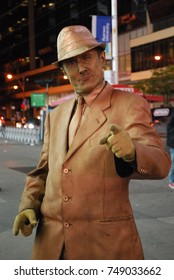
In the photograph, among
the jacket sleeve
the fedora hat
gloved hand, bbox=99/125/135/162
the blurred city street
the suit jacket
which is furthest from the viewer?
the blurred city street

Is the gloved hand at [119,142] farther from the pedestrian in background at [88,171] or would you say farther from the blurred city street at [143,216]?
the blurred city street at [143,216]

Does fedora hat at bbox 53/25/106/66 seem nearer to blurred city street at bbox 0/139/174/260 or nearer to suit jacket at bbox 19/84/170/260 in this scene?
suit jacket at bbox 19/84/170/260

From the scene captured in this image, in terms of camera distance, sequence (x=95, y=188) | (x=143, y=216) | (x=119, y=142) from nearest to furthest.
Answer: (x=119, y=142) → (x=95, y=188) → (x=143, y=216)

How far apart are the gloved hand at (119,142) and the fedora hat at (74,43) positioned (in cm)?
59

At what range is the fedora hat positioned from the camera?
7.55 feet

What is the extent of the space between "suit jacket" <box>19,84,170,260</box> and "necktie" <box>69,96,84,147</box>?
1.3 inches

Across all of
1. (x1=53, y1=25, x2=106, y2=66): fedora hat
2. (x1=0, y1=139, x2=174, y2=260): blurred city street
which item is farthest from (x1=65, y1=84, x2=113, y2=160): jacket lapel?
(x1=0, y1=139, x2=174, y2=260): blurred city street

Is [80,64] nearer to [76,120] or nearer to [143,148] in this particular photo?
[76,120]

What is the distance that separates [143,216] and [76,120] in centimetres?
515

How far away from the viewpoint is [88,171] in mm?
2230

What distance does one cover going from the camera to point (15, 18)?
86938 millimetres

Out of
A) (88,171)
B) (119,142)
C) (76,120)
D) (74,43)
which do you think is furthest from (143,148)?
(74,43)

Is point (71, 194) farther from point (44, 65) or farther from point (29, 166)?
point (44, 65)

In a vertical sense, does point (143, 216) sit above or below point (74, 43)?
below
